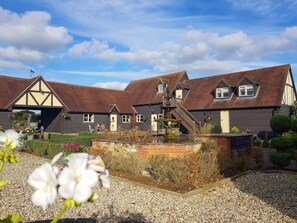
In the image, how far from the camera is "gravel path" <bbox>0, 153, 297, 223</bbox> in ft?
19.2

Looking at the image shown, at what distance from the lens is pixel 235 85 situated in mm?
27203

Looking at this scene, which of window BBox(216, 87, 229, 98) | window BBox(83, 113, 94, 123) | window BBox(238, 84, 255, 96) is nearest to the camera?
window BBox(238, 84, 255, 96)

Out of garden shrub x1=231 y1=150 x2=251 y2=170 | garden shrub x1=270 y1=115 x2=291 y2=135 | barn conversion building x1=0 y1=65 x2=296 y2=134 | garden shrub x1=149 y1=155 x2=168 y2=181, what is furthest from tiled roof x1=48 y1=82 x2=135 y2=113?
A: garden shrub x1=149 y1=155 x2=168 y2=181

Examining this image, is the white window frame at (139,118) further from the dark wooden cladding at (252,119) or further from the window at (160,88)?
the dark wooden cladding at (252,119)

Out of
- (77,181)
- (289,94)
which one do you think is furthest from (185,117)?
(77,181)

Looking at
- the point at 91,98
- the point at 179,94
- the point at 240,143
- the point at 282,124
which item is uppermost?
the point at 179,94

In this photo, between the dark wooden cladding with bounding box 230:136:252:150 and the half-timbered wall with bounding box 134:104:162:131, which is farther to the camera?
the half-timbered wall with bounding box 134:104:162:131

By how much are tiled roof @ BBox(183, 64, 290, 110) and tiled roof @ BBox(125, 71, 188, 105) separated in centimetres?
209

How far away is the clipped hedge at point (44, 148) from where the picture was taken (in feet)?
46.4

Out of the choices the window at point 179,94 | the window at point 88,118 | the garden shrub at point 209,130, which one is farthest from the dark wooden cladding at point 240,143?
the window at point 88,118

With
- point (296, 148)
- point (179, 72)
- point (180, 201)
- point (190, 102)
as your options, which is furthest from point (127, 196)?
point (179, 72)

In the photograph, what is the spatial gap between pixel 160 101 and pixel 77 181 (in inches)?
1225

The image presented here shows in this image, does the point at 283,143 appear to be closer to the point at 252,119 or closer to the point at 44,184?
the point at 44,184

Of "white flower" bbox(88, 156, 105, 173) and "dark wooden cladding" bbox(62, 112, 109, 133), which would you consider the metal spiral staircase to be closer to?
"dark wooden cladding" bbox(62, 112, 109, 133)
